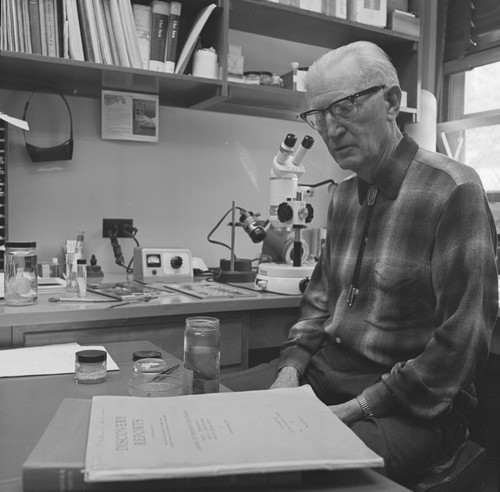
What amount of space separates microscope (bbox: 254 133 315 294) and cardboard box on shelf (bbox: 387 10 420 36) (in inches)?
36.2

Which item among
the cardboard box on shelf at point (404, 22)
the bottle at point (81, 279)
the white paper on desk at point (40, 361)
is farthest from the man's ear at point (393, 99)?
the cardboard box on shelf at point (404, 22)

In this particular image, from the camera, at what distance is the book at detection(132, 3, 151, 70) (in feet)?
6.73

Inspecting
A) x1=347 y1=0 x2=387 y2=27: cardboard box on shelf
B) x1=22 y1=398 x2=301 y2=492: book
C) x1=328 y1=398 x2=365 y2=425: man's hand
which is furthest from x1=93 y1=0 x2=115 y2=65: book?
x1=22 y1=398 x2=301 y2=492: book

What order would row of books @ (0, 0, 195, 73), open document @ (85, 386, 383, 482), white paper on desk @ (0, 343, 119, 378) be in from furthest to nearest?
row of books @ (0, 0, 195, 73), white paper on desk @ (0, 343, 119, 378), open document @ (85, 386, 383, 482)

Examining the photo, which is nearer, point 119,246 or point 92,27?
point 92,27

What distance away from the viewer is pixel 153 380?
0.96 meters

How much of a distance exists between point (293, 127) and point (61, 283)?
138cm

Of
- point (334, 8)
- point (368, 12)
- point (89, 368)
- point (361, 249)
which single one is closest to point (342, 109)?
point (361, 249)

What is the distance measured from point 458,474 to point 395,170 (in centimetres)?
68

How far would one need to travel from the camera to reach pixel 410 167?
131cm

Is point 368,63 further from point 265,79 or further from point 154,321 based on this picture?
point 265,79

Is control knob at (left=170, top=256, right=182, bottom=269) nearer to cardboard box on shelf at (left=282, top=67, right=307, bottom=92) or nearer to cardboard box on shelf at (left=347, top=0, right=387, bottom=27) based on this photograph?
cardboard box on shelf at (left=282, top=67, right=307, bottom=92)

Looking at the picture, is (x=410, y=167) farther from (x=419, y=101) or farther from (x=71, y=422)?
(x=419, y=101)

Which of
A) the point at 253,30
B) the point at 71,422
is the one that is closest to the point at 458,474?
the point at 71,422
